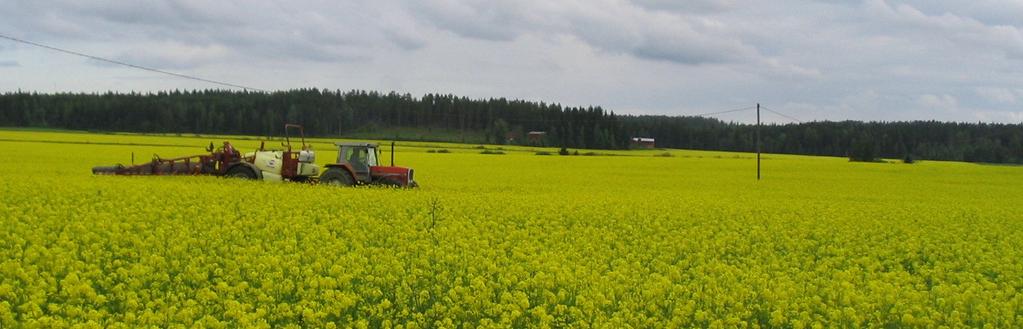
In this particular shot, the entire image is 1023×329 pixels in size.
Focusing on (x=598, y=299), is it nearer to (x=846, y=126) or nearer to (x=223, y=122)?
(x=223, y=122)

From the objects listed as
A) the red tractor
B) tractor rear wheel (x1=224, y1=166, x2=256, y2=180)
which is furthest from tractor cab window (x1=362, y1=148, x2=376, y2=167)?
tractor rear wheel (x1=224, y1=166, x2=256, y2=180)

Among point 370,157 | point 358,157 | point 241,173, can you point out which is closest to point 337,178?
point 358,157

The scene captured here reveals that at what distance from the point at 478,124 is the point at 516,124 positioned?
22.3 feet

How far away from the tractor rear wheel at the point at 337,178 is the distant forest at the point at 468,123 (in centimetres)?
9050

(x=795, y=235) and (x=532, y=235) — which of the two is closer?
(x=532, y=235)

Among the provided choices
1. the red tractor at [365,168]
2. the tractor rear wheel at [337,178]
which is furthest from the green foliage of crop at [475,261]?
the red tractor at [365,168]

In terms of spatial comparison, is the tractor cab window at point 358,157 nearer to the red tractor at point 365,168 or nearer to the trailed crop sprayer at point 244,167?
the red tractor at point 365,168

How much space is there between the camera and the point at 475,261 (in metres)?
12.8

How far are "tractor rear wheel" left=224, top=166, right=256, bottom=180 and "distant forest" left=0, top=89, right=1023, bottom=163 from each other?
89.7 m

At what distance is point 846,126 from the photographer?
145375 millimetres

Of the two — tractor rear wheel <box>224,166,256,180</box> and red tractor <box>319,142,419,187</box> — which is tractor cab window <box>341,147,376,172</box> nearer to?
red tractor <box>319,142,419,187</box>

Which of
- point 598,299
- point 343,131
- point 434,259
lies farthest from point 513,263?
point 343,131

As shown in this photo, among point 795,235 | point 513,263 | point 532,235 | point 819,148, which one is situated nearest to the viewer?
point 513,263

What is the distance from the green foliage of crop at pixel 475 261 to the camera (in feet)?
32.2
